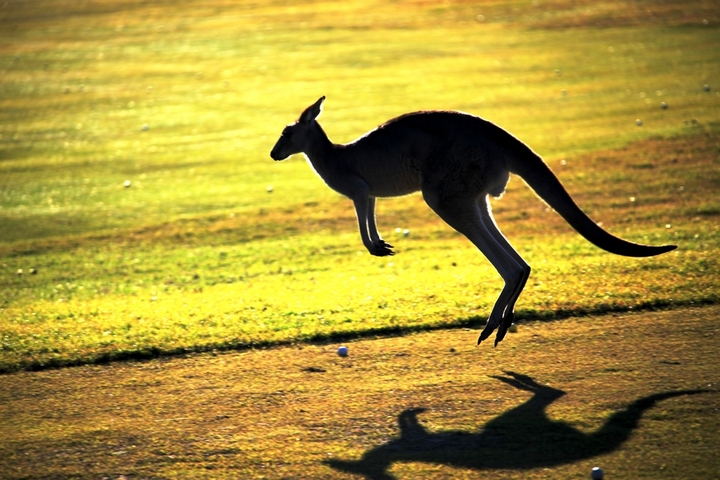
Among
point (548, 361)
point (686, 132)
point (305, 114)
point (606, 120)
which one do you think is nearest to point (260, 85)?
point (606, 120)

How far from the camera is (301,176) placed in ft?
55.9

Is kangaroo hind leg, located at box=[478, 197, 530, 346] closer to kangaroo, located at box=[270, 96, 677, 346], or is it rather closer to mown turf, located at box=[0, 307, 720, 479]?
kangaroo, located at box=[270, 96, 677, 346]

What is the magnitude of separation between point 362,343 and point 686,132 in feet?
37.1

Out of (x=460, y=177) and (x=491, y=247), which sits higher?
(x=460, y=177)

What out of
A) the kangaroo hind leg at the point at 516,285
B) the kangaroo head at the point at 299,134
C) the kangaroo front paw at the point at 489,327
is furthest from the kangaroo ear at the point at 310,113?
the kangaroo front paw at the point at 489,327

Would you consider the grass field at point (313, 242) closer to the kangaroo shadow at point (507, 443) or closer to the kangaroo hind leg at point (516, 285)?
the kangaroo shadow at point (507, 443)

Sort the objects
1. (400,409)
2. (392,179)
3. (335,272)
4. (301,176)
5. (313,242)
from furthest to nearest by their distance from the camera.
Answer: (301,176), (313,242), (335,272), (392,179), (400,409)

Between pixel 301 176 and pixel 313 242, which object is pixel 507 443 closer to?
pixel 313 242

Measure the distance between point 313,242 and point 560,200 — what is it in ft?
19.6

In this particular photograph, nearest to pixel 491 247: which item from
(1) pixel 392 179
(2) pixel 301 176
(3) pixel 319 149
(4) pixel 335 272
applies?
(1) pixel 392 179

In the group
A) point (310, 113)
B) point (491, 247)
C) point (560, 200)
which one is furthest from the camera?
point (310, 113)

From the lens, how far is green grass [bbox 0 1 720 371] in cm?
905

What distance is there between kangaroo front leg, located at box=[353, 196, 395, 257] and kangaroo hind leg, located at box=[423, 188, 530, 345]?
21.7 inches

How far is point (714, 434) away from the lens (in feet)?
18.5
